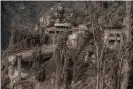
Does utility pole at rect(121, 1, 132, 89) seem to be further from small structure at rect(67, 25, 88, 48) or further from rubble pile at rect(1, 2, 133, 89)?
small structure at rect(67, 25, 88, 48)

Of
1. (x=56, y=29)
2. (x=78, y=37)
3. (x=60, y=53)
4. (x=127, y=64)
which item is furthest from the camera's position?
(x=56, y=29)

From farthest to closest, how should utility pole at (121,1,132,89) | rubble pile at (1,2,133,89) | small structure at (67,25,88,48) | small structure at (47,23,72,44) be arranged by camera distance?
small structure at (47,23,72,44) → small structure at (67,25,88,48) → rubble pile at (1,2,133,89) → utility pole at (121,1,132,89)

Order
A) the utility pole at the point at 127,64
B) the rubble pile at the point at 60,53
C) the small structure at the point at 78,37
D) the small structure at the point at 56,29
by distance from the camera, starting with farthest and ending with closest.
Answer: the small structure at the point at 56,29 → the small structure at the point at 78,37 → the rubble pile at the point at 60,53 → the utility pole at the point at 127,64

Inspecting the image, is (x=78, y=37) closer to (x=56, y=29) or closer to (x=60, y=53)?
(x=56, y=29)

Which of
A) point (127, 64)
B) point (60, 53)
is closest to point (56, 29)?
point (60, 53)

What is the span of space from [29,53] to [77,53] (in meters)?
2.91

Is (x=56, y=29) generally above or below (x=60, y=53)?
above

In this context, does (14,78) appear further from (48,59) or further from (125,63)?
(125,63)

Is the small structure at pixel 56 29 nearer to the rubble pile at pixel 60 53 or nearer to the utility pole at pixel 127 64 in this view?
the rubble pile at pixel 60 53

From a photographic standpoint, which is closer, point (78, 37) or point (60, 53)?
point (60, 53)

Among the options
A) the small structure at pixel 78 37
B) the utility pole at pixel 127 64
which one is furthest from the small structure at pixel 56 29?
the utility pole at pixel 127 64

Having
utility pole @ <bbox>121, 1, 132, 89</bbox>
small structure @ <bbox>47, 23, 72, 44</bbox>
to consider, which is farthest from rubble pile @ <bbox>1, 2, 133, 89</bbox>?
utility pole @ <bbox>121, 1, 132, 89</bbox>

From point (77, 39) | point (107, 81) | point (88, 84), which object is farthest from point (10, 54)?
point (107, 81)

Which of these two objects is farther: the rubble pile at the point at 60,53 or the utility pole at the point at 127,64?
the rubble pile at the point at 60,53
